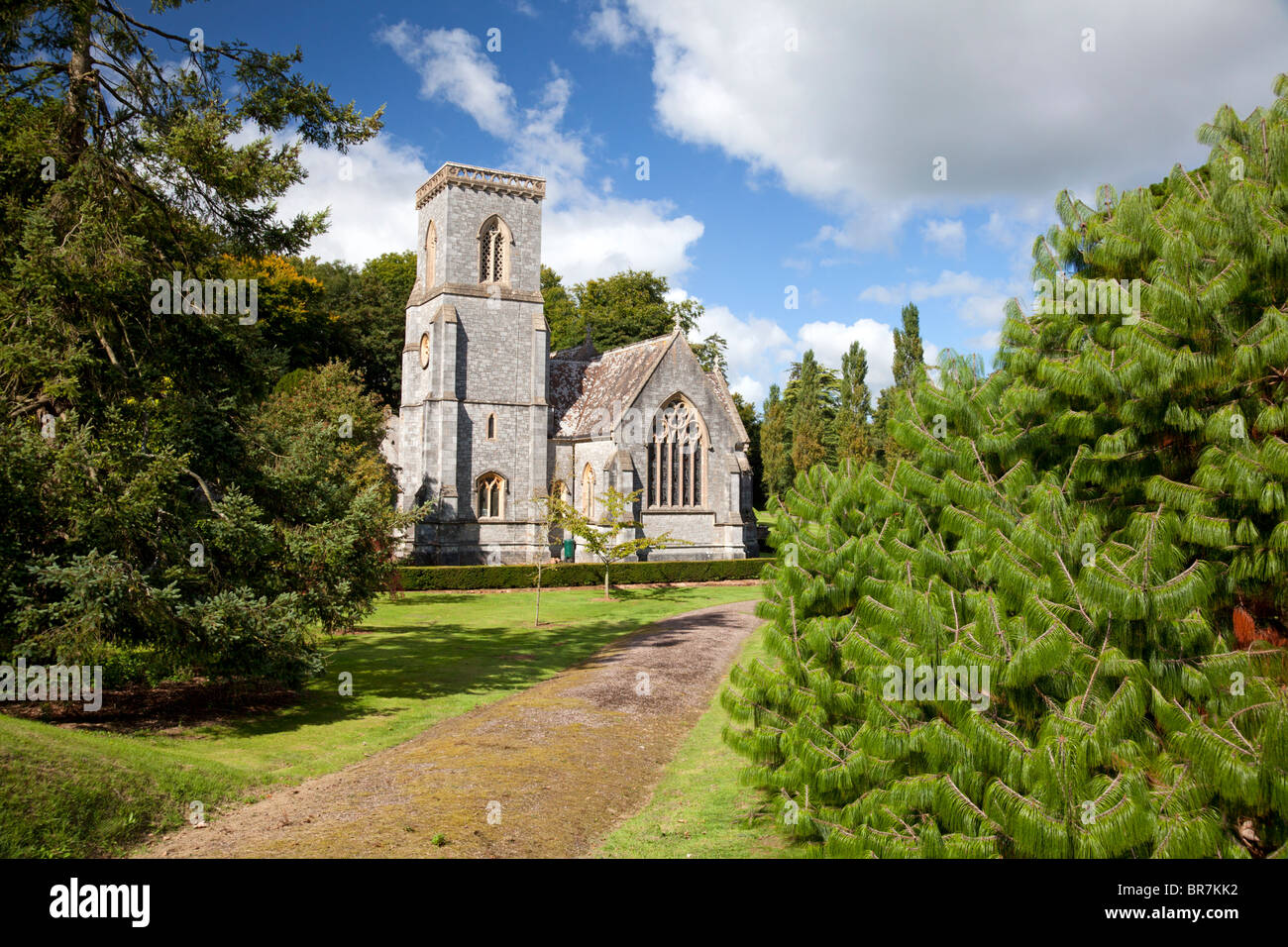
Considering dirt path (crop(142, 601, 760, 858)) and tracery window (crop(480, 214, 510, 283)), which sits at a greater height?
tracery window (crop(480, 214, 510, 283))

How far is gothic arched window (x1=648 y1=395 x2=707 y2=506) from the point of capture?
1559 inches

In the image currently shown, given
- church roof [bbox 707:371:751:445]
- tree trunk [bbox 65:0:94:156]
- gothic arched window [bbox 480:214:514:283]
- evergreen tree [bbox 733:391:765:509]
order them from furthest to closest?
evergreen tree [bbox 733:391:765:509], church roof [bbox 707:371:751:445], gothic arched window [bbox 480:214:514:283], tree trunk [bbox 65:0:94:156]

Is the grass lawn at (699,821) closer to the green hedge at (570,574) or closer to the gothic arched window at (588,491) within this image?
the green hedge at (570,574)

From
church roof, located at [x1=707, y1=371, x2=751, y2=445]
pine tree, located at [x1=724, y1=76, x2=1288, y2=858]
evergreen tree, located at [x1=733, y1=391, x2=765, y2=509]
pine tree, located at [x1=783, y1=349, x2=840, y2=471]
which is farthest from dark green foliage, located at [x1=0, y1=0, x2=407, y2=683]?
evergreen tree, located at [x1=733, y1=391, x2=765, y2=509]

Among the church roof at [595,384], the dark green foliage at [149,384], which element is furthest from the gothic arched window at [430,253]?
the dark green foliage at [149,384]

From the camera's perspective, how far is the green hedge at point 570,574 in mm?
31547

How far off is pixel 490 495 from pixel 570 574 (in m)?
7.09

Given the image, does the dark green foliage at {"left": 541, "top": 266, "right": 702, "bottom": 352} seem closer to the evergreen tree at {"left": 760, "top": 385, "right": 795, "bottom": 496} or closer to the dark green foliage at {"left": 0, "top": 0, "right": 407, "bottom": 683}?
the evergreen tree at {"left": 760, "top": 385, "right": 795, "bottom": 496}

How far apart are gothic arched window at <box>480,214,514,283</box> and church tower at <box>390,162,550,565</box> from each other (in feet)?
0.16

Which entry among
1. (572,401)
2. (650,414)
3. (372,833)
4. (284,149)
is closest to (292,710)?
(372,833)

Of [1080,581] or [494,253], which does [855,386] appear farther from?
[1080,581]

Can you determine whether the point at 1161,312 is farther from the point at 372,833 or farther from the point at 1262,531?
the point at 372,833

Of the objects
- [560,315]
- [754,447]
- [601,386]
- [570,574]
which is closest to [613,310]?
[560,315]

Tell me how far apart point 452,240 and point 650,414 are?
42.2 ft
